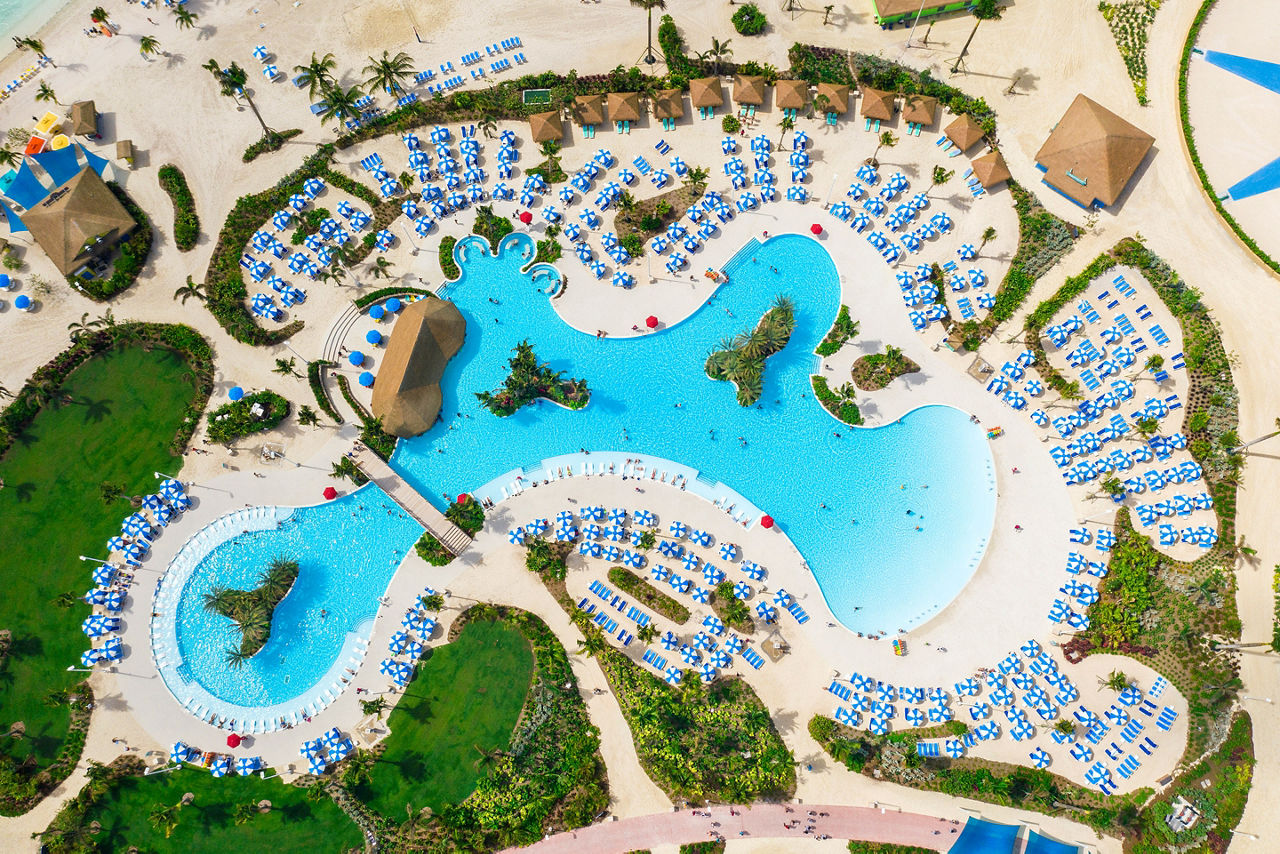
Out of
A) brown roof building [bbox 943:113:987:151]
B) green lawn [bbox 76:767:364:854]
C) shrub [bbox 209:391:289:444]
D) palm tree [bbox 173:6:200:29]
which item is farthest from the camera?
palm tree [bbox 173:6:200:29]

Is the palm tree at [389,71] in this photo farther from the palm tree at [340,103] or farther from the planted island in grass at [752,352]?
the planted island in grass at [752,352]

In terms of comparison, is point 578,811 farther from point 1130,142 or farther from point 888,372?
point 1130,142

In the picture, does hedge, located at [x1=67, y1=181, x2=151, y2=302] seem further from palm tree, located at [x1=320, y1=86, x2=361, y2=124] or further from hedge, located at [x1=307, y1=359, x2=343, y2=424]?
palm tree, located at [x1=320, y1=86, x2=361, y2=124]

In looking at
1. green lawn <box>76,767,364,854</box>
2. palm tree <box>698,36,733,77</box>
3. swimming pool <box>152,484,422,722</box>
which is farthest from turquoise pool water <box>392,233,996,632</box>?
green lawn <box>76,767,364,854</box>

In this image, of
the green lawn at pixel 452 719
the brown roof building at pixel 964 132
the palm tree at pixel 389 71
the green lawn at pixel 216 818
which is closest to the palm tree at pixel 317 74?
the palm tree at pixel 389 71

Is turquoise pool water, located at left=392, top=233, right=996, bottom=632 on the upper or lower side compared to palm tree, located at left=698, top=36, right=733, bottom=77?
lower
